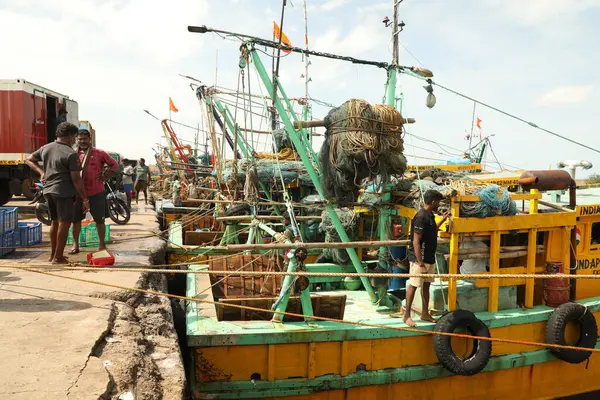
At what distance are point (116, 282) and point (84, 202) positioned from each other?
3.73 ft

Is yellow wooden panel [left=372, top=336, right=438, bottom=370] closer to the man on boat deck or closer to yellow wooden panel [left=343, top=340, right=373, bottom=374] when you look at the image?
yellow wooden panel [left=343, top=340, right=373, bottom=374]

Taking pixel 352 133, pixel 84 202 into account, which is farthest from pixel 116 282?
pixel 352 133

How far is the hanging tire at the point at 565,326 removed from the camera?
544 centimetres

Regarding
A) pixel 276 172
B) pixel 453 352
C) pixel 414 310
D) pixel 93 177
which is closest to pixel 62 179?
pixel 93 177

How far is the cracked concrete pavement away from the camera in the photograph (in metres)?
2.59

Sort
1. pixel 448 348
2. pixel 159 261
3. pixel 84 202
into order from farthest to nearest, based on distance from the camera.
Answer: pixel 159 261 < pixel 84 202 < pixel 448 348

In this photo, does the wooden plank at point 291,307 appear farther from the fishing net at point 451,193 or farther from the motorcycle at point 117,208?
the motorcycle at point 117,208

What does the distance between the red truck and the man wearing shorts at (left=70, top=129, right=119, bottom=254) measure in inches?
294

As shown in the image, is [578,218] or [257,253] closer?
[578,218]

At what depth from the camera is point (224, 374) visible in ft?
15.2

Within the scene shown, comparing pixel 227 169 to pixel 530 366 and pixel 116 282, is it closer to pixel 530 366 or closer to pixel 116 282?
pixel 116 282

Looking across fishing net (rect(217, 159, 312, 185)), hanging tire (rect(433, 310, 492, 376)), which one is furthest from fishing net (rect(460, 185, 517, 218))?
fishing net (rect(217, 159, 312, 185))

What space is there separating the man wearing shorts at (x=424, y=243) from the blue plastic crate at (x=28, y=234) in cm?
545

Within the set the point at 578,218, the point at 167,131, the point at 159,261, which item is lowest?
the point at 159,261
